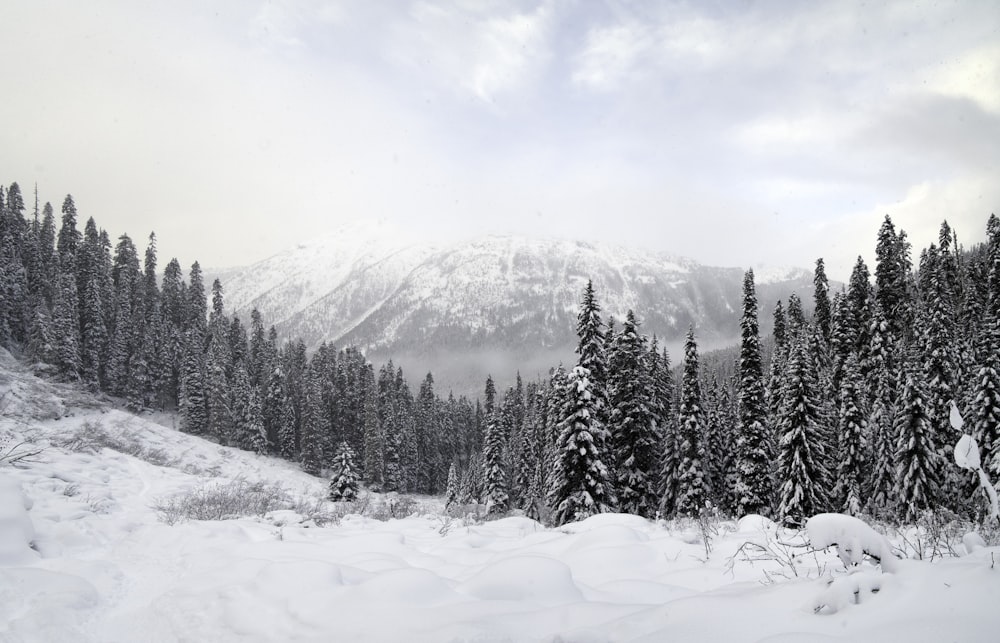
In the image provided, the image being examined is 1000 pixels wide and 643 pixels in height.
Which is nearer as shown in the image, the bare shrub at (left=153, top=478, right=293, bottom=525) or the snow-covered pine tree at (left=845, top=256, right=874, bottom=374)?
the bare shrub at (left=153, top=478, right=293, bottom=525)

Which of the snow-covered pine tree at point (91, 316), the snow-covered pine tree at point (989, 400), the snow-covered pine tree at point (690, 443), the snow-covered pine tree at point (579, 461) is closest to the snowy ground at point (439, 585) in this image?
the snow-covered pine tree at point (579, 461)

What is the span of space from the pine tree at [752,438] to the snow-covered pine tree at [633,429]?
5.16 meters

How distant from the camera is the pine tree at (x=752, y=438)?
2841 cm

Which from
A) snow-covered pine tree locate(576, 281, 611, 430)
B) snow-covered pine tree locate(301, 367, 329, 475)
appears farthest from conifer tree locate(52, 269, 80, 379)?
snow-covered pine tree locate(576, 281, 611, 430)

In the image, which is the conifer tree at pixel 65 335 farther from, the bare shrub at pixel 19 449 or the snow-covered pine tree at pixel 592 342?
the snow-covered pine tree at pixel 592 342

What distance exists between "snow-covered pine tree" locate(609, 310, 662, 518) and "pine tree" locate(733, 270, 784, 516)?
5.16m

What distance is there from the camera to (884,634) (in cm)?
244

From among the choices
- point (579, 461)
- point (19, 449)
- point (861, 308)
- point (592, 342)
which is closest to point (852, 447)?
point (592, 342)

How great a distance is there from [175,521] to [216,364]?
198 feet

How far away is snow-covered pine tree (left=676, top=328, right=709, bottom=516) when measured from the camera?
1106 inches

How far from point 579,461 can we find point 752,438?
12273 mm

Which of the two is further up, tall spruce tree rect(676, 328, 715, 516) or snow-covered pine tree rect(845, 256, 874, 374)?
snow-covered pine tree rect(845, 256, 874, 374)

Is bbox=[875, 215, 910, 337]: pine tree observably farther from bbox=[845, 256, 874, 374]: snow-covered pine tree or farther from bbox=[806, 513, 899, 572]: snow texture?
bbox=[806, 513, 899, 572]: snow texture

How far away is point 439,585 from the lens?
4629mm
